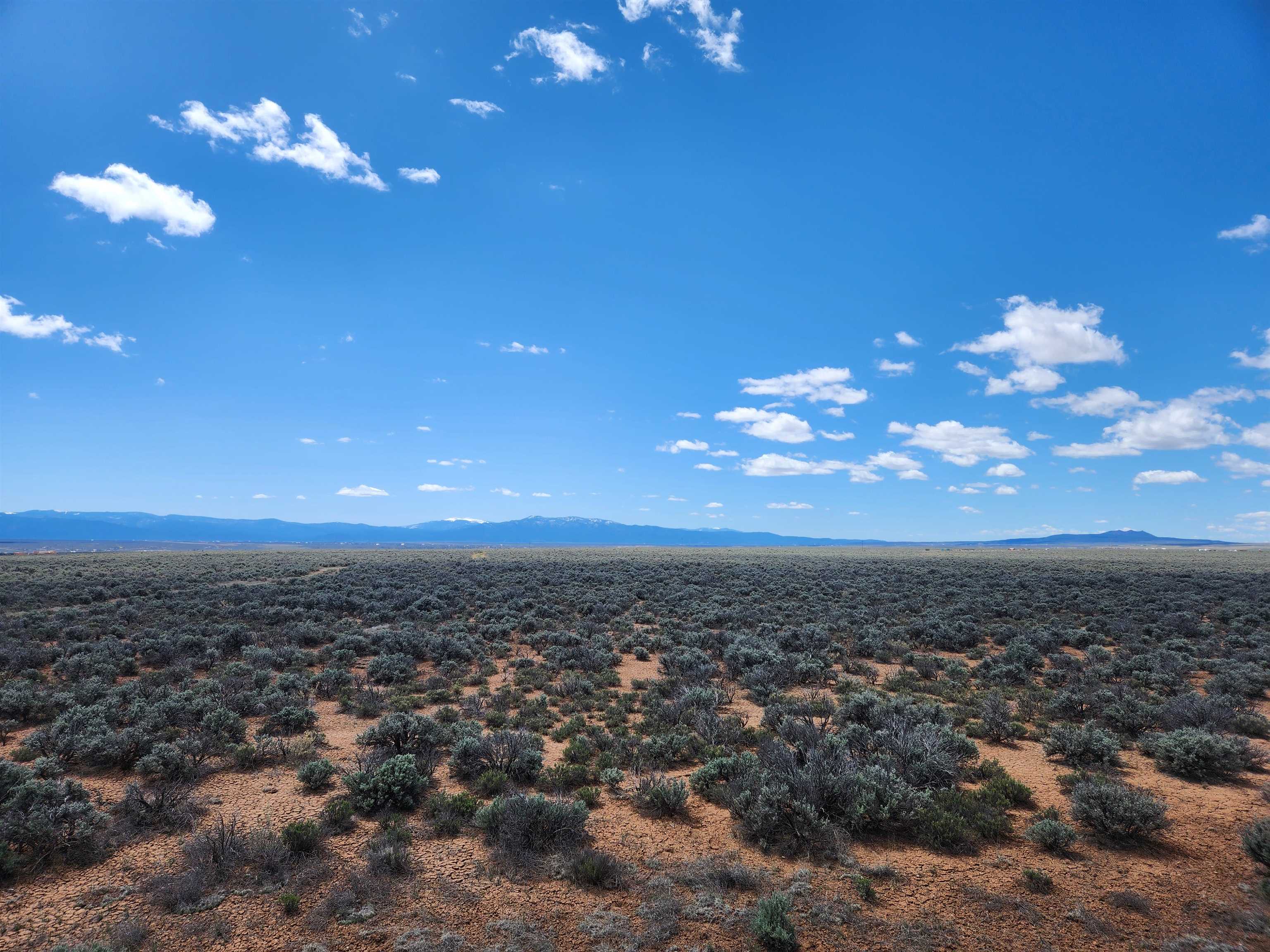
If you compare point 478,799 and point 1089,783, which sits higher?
point 1089,783

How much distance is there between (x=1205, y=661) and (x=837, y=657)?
10100 mm

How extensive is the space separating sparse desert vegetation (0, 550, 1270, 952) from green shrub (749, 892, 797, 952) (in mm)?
22

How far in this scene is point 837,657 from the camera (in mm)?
17453

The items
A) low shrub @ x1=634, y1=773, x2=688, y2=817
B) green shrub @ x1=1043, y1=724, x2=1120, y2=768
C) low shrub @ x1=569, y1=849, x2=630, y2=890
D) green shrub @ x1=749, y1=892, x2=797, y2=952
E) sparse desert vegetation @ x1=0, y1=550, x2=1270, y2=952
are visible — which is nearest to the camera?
green shrub @ x1=749, y1=892, x2=797, y2=952

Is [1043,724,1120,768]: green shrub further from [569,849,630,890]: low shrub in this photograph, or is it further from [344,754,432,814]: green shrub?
[344,754,432,814]: green shrub

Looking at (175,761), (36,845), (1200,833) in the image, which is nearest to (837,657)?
(1200,833)

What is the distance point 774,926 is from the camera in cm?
538

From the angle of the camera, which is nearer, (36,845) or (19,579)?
(36,845)

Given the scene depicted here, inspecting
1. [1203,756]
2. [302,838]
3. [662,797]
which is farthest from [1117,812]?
[302,838]

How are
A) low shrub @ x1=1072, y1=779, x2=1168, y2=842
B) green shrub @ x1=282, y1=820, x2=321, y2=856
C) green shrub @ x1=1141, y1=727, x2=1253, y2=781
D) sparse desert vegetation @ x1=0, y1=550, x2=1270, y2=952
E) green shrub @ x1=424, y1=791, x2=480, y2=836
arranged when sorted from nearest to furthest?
1. sparse desert vegetation @ x1=0, y1=550, x2=1270, y2=952
2. green shrub @ x1=282, y1=820, x2=321, y2=856
3. low shrub @ x1=1072, y1=779, x2=1168, y2=842
4. green shrub @ x1=424, y1=791, x2=480, y2=836
5. green shrub @ x1=1141, y1=727, x2=1253, y2=781

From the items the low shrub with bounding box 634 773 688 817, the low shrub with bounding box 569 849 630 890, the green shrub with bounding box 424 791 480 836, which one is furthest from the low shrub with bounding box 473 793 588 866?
the low shrub with bounding box 634 773 688 817

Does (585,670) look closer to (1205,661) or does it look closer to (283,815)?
(283,815)

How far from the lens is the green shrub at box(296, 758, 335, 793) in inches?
341

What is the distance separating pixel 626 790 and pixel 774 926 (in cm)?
369
